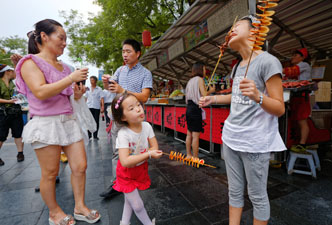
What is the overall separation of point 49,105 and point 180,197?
2145mm

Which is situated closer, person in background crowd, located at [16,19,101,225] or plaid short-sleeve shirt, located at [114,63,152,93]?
person in background crowd, located at [16,19,101,225]

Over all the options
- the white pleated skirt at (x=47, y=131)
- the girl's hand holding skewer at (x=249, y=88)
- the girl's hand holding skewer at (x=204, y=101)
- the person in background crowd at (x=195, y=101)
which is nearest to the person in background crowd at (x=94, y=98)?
the person in background crowd at (x=195, y=101)

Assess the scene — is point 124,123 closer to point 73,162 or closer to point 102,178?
point 73,162

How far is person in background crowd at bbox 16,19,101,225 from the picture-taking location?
68.3 inches

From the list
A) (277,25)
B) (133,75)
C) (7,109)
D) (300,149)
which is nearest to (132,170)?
(133,75)

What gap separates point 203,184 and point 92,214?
180cm

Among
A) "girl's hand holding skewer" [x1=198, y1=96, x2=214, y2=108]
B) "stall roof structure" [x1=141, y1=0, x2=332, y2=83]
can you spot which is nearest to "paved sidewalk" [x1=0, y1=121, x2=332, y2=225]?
"girl's hand holding skewer" [x1=198, y1=96, x2=214, y2=108]

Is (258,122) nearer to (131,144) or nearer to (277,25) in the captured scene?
(131,144)

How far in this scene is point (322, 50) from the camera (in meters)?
6.86

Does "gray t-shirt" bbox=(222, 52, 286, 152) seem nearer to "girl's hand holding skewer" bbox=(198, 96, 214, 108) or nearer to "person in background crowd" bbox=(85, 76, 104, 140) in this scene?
"girl's hand holding skewer" bbox=(198, 96, 214, 108)

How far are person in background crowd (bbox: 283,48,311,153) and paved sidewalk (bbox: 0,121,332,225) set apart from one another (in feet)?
2.23

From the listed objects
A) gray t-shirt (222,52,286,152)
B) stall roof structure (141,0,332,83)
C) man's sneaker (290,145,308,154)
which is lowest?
man's sneaker (290,145,308,154)

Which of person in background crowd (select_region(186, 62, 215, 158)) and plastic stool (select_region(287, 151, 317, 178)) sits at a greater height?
person in background crowd (select_region(186, 62, 215, 158))

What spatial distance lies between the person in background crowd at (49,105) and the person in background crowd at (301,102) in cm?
389
